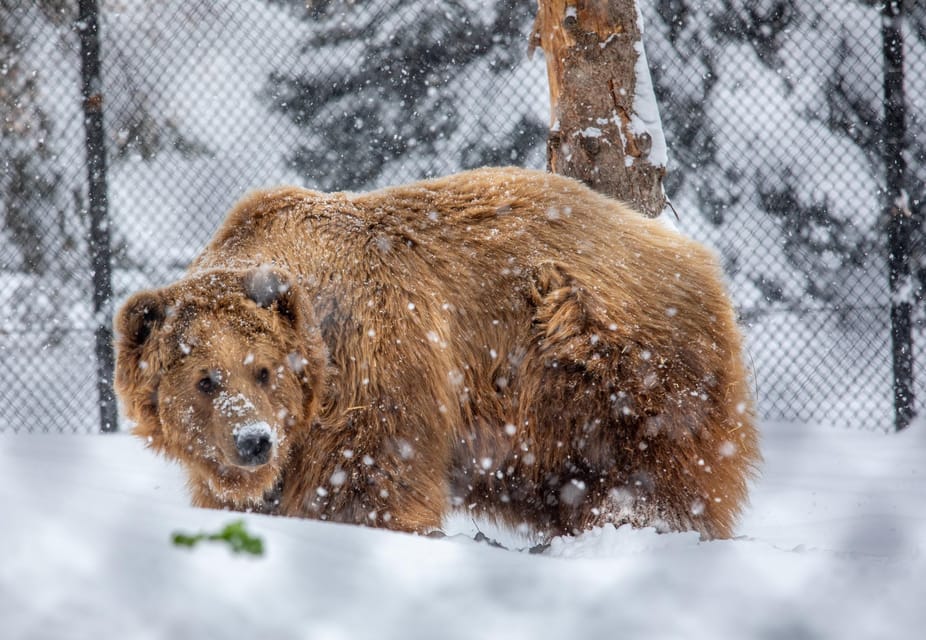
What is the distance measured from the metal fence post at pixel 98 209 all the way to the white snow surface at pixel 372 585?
450cm

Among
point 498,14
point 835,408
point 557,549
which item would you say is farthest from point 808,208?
point 557,549

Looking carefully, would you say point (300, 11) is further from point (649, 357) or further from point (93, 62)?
point (649, 357)

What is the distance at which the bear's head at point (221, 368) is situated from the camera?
118 inches

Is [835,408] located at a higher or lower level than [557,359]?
lower

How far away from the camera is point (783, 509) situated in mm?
4918

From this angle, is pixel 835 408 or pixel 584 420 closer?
pixel 584 420

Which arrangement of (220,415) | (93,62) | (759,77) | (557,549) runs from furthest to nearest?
(759,77), (93,62), (557,549), (220,415)

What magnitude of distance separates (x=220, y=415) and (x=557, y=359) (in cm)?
125

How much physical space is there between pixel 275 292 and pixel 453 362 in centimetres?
73

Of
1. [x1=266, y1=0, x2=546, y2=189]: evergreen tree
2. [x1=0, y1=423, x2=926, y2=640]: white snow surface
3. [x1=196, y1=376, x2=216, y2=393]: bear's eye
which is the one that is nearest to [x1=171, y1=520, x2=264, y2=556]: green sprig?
[x1=0, y1=423, x2=926, y2=640]: white snow surface

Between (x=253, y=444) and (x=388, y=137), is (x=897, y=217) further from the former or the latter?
(x=253, y=444)

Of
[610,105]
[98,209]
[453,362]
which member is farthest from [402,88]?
[453,362]

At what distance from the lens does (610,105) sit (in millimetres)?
4738

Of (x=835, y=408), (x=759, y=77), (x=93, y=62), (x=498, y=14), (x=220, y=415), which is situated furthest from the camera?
(x=759, y=77)
